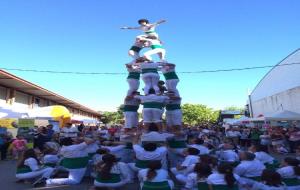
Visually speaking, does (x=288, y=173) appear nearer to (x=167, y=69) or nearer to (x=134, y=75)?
(x=167, y=69)

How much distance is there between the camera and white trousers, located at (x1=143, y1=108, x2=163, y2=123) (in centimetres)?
999

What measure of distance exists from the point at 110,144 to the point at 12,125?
32.5 ft

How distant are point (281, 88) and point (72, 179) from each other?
93.5 ft

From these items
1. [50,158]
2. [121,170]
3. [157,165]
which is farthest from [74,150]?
[157,165]

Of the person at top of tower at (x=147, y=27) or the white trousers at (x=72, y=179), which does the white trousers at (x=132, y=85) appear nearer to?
the person at top of tower at (x=147, y=27)

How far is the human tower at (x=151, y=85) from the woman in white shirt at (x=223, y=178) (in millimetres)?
4279

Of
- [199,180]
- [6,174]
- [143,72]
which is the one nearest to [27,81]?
[6,174]

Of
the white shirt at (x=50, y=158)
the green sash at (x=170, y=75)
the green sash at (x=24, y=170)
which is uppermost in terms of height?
the green sash at (x=170, y=75)

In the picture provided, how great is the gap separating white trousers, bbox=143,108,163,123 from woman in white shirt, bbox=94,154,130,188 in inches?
101

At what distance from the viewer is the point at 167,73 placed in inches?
442

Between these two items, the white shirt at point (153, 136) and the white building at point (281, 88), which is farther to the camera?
the white building at point (281, 88)

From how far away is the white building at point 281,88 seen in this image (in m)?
28.5

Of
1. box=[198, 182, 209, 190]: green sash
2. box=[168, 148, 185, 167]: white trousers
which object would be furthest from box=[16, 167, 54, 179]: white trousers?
box=[198, 182, 209, 190]: green sash

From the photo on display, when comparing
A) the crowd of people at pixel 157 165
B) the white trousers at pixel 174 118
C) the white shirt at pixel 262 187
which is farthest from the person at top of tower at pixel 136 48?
the white shirt at pixel 262 187
